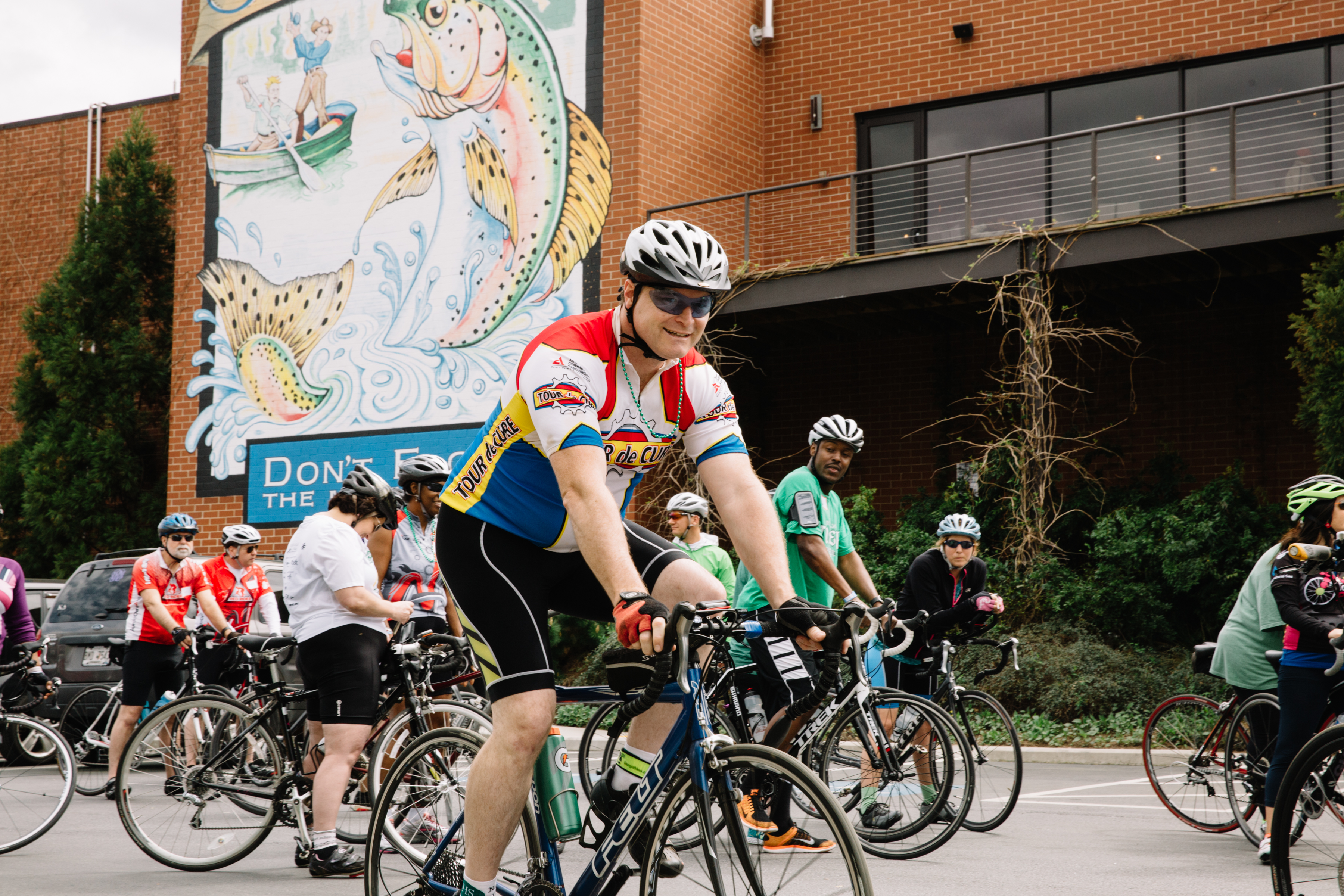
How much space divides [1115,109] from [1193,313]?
9.70ft

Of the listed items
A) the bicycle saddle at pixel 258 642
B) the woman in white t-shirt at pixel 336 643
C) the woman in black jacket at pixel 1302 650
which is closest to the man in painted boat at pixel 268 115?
the bicycle saddle at pixel 258 642

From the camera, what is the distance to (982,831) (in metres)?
7.71

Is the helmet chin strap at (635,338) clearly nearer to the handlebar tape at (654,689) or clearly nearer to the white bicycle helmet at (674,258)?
the white bicycle helmet at (674,258)

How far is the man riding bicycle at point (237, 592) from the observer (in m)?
10.4

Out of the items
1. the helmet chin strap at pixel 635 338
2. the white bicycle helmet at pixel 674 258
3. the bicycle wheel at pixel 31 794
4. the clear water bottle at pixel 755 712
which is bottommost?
the bicycle wheel at pixel 31 794

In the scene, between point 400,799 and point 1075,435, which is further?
point 1075,435

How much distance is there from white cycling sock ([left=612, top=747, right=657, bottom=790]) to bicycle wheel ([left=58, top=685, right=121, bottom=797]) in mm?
8408

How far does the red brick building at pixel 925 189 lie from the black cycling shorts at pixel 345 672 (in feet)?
37.4

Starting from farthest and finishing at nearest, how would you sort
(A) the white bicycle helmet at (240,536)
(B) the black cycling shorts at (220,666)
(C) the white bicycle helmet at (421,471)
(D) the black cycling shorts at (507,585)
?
1. (A) the white bicycle helmet at (240,536)
2. (B) the black cycling shorts at (220,666)
3. (C) the white bicycle helmet at (421,471)
4. (D) the black cycling shorts at (507,585)

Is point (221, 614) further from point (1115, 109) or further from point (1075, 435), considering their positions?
point (1115, 109)

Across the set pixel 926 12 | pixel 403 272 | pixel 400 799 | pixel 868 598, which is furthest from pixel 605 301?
pixel 400 799

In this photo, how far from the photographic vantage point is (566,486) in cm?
356

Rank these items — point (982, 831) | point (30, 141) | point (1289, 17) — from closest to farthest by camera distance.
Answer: point (982, 831) → point (1289, 17) → point (30, 141)

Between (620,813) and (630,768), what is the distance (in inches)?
9.0
